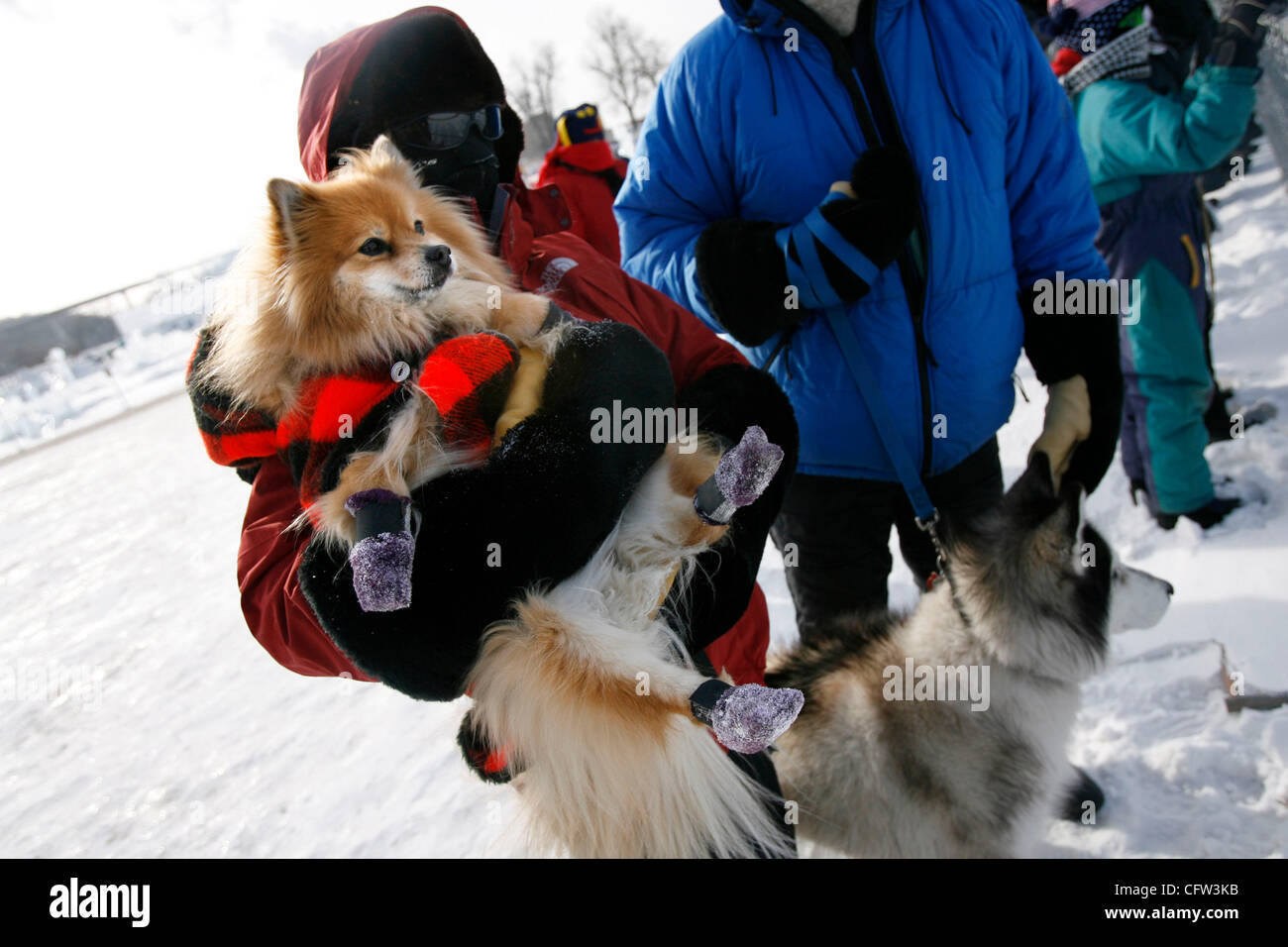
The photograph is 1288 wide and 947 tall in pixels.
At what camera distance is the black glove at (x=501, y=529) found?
3.49ft

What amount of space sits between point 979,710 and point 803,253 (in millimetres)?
1499

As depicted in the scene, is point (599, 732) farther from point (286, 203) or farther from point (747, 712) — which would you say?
point (286, 203)

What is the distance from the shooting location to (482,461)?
3.87ft

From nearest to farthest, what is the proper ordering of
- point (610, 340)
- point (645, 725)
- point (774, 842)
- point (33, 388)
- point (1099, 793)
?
point (645, 725), point (610, 340), point (774, 842), point (1099, 793), point (33, 388)

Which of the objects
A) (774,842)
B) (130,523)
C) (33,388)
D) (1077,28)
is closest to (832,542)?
(774,842)

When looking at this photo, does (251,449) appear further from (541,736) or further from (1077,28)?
(1077,28)

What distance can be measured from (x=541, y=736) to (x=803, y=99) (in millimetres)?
1674

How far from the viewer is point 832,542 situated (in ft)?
6.98

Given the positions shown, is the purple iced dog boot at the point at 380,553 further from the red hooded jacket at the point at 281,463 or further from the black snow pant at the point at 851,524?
the black snow pant at the point at 851,524

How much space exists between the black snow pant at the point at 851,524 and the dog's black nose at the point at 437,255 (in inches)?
48.9

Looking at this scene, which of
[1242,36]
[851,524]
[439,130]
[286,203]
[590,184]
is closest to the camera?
[286,203]

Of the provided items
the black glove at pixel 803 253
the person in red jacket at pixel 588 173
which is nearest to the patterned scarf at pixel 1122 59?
the black glove at pixel 803 253

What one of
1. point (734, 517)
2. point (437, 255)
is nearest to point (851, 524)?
point (734, 517)
